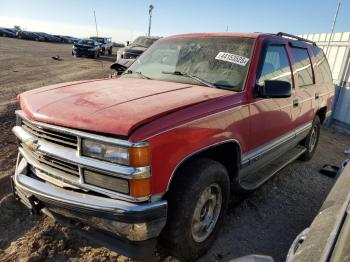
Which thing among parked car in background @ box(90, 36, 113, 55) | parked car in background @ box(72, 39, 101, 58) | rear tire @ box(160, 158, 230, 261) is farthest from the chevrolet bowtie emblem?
parked car in background @ box(90, 36, 113, 55)

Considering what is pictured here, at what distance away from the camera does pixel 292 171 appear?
5.52 metres

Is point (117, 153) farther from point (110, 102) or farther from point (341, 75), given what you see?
point (341, 75)

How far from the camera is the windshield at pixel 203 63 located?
11.3 ft

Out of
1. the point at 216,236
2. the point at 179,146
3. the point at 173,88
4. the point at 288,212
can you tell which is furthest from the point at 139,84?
the point at 288,212

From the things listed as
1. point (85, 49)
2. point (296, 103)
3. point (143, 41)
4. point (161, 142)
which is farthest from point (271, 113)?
point (85, 49)

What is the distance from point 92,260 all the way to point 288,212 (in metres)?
2.43

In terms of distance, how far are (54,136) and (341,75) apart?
28.9 ft

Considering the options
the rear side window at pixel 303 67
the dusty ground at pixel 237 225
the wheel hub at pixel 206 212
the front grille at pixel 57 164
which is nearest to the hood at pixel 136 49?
the dusty ground at pixel 237 225

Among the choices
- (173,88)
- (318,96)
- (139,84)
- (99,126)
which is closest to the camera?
(99,126)

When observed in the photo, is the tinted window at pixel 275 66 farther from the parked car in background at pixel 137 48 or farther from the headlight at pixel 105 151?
the parked car in background at pixel 137 48

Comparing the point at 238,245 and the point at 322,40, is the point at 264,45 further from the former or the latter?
the point at 322,40

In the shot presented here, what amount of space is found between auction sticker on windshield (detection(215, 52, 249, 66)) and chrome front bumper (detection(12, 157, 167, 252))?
1803 mm

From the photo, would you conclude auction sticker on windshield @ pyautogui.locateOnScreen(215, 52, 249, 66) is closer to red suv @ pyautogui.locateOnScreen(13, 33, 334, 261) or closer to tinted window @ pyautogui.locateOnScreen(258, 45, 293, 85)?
red suv @ pyautogui.locateOnScreen(13, 33, 334, 261)

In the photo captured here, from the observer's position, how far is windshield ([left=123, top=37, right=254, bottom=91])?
3.44 meters
